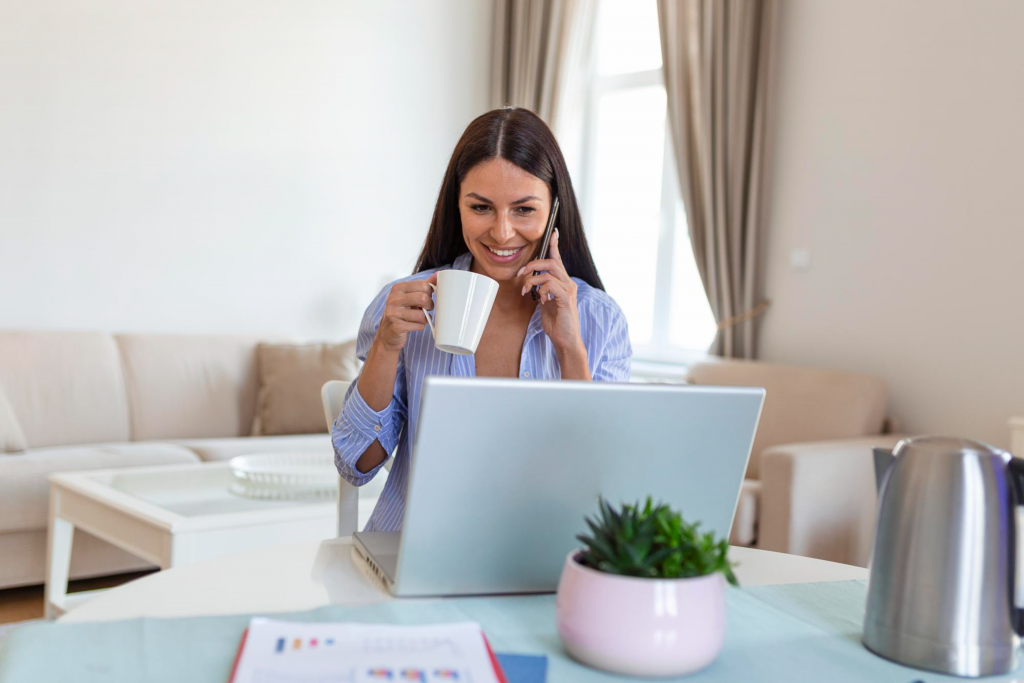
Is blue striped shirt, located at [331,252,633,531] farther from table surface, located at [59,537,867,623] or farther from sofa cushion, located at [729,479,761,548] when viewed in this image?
sofa cushion, located at [729,479,761,548]

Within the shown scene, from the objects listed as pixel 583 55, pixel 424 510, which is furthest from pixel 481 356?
pixel 583 55

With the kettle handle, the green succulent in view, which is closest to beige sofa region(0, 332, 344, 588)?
the green succulent

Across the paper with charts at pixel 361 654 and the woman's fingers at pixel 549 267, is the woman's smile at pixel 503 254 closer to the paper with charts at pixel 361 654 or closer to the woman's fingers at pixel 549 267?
the woman's fingers at pixel 549 267

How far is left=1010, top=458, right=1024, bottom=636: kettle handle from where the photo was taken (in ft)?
2.51

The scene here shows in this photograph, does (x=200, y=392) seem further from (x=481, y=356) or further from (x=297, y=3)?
(x=481, y=356)

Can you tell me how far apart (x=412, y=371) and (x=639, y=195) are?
3271mm

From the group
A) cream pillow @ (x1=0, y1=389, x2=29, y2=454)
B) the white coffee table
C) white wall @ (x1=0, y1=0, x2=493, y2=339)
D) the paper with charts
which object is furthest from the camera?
white wall @ (x1=0, y1=0, x2=493, y2=339)

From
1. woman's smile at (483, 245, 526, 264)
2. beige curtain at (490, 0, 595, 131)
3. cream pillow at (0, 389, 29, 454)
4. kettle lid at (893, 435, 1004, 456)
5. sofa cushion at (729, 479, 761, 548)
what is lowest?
sofa cushion at (729, 479, 761, 548)

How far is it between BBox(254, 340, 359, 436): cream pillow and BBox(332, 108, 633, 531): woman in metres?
2.30

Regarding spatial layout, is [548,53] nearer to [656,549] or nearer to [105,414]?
[105,414]

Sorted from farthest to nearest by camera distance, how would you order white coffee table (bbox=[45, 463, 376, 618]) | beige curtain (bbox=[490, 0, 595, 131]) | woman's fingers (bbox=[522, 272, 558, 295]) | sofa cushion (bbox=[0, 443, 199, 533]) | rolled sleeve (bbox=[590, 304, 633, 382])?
1. beige curtain (bbox=[490, 0, 595, 131])
2. sofa cushion (bbox=[0, 443, 199, 533])
3. white coffee table (bbox=[45, 463, 376, 618])
4. rolled sleeve (bbox=[590, 304, 633, 382])
5. woman's fingers (bbox=[522, 272, 558, 295])

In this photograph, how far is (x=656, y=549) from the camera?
0.74 m

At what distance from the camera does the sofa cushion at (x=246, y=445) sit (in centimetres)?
329

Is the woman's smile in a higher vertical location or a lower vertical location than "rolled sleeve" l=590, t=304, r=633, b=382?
higher
